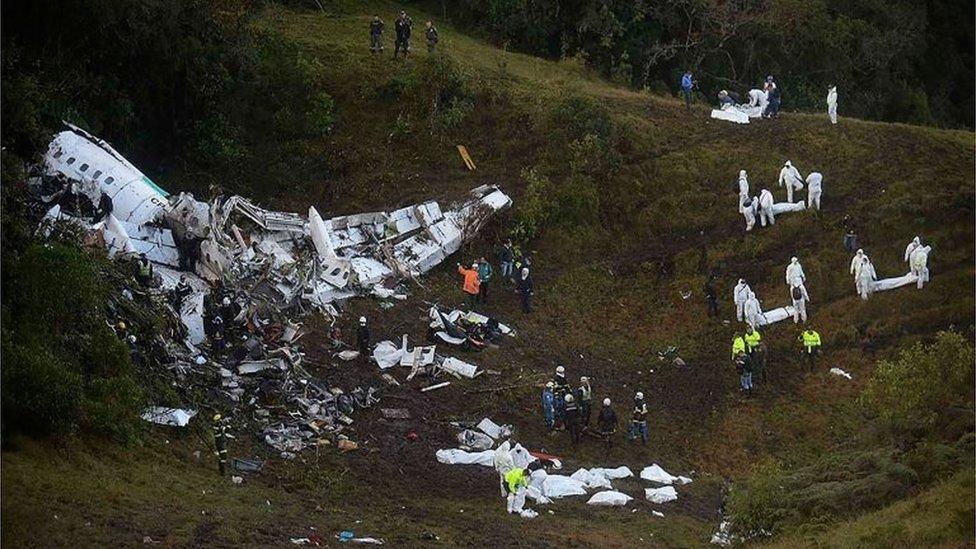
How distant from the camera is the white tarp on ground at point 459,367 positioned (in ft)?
113

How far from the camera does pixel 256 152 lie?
43.3 metres

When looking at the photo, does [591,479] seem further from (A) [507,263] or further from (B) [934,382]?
(A) [507,263]

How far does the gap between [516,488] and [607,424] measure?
174 inches

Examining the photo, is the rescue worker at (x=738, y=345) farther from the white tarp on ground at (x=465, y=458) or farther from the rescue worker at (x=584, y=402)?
the white tarp on ground at (x=465, y=458)

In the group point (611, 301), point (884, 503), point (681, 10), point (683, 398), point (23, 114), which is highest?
point (681, 10)

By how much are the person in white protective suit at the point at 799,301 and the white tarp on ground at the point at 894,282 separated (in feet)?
6.40

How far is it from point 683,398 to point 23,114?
1633 cm

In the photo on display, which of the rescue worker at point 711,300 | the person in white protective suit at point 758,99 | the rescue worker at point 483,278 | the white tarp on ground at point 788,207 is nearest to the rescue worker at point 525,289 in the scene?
the rescue worker at point 483,278

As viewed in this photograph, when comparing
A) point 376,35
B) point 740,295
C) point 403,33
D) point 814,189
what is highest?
point 376,35

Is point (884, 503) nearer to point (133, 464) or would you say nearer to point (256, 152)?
point (133, 464)

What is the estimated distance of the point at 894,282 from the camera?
38219 mm

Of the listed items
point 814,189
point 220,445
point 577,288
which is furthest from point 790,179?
point 220,445

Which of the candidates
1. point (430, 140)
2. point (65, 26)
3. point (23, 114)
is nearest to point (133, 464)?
point (23, 114)

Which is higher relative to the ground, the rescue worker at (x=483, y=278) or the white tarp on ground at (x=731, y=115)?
the white tarp on ground at (x=731, y=115)
